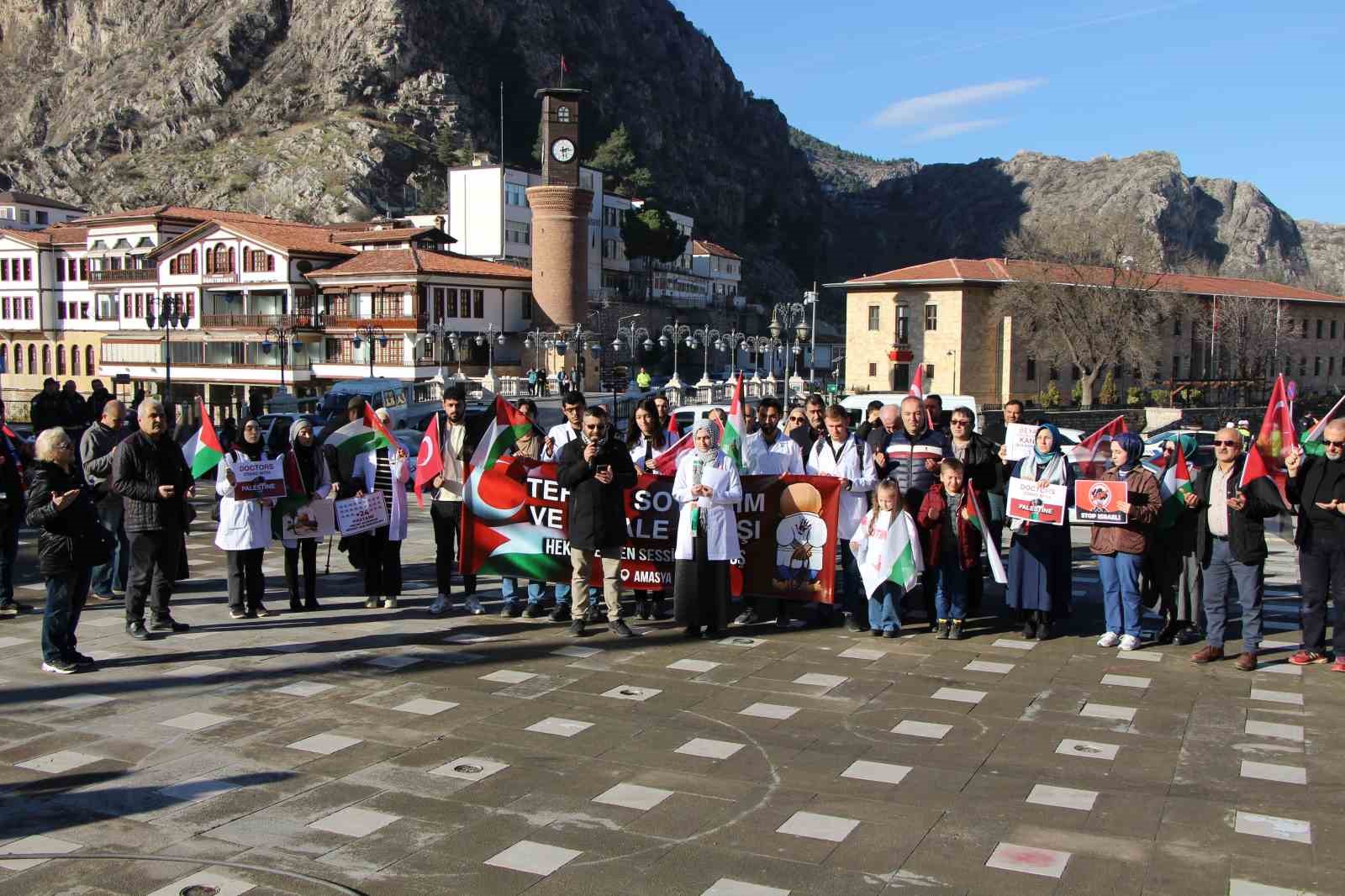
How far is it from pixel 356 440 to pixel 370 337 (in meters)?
47.0

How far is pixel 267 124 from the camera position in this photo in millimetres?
114188

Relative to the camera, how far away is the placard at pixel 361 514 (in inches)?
487

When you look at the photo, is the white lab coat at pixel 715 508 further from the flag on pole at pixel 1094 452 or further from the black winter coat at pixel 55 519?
the black winter coat at pixel 55 519

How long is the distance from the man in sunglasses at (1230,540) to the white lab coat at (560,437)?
5.82 m

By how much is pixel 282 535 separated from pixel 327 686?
3270mm

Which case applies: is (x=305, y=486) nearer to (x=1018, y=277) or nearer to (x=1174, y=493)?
(x=1174, y=493)

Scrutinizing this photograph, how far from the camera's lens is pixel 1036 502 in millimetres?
11141

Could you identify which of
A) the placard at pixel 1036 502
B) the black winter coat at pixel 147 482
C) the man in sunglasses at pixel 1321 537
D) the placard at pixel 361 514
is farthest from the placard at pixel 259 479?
the man in sunglasses at pixel 1321 537

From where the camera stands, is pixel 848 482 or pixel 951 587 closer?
pixel 951 587

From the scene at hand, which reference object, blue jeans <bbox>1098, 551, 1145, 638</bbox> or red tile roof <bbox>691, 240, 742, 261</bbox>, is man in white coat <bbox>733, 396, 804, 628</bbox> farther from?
red tile roof <bbox>691, 240, 742, 261</bbox>

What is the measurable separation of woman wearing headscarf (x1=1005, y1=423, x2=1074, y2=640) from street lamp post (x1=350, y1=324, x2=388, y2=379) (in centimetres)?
4936

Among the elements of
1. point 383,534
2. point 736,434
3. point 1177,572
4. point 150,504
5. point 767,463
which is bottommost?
point 1177,572

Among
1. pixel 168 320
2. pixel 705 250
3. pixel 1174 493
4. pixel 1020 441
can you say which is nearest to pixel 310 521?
pixel 1020 441

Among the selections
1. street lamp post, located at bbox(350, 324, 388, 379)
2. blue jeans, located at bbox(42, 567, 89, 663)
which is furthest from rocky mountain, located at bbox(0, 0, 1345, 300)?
blue jeans, located at bbox(42, 567, 89, 663)
